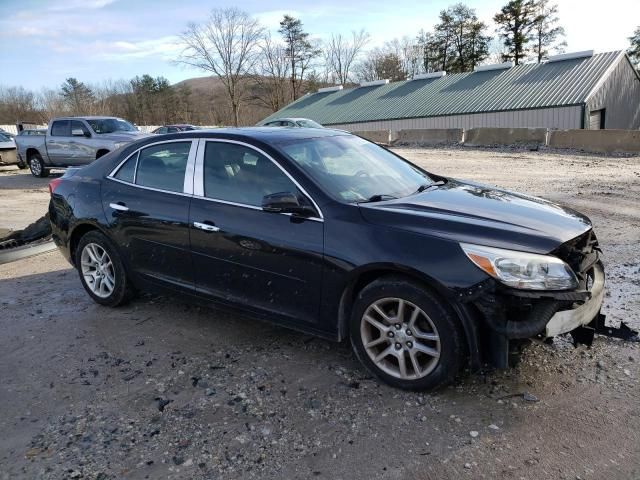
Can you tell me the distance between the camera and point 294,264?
11.9ft

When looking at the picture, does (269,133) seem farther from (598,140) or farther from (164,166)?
(598,140)

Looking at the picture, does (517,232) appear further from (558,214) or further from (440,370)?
(440,370)

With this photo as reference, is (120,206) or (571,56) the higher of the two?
(571,56)

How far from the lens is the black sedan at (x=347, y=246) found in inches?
121

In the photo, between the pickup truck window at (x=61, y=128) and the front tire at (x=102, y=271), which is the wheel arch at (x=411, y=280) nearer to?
the front tire at (x=102, y=271)

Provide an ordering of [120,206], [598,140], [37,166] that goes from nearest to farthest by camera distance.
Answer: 1. [120,206]
2. [37,166]
3. [598,140]

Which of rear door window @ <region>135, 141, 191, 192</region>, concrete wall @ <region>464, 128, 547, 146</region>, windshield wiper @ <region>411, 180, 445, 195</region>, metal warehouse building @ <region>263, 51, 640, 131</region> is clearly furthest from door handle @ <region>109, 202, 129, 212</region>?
metal warehouse building @ <region>263, 51, 640, 131</region>

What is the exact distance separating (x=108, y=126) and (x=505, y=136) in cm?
1677

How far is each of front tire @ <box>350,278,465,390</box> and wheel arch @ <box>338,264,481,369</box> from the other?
39 millimetres

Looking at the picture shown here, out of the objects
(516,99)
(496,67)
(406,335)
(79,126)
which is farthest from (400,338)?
(496,67)

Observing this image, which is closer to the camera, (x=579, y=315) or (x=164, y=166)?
(x=579, y=315)

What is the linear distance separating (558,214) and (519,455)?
175 centimetres

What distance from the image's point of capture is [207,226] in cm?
406

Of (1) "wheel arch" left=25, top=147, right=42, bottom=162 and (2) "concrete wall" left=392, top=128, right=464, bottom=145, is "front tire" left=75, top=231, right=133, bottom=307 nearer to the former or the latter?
(1) "wheel arch" left=25, top=147, right=42, bottom=162
